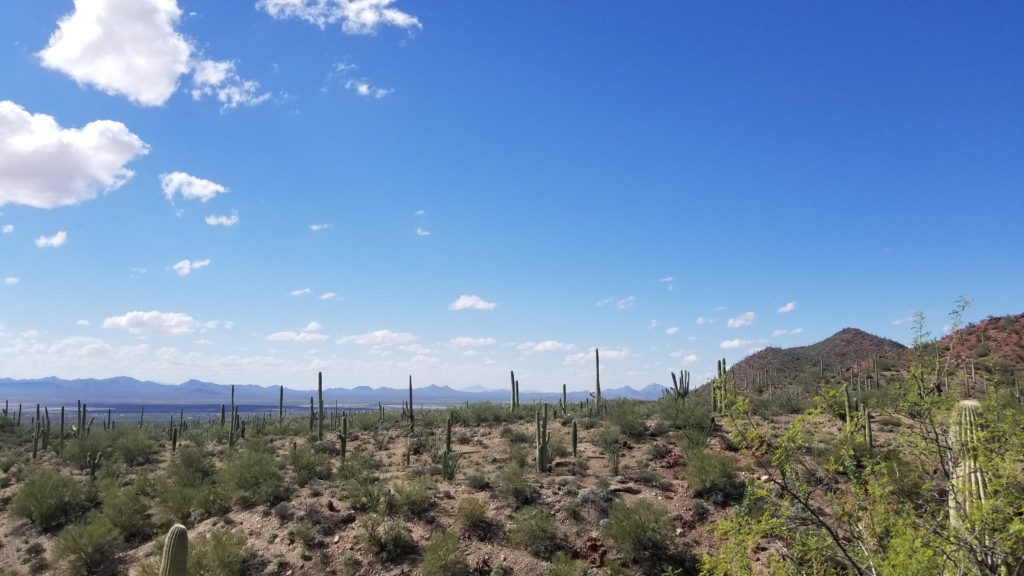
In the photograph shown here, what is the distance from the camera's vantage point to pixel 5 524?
1873 centimetres

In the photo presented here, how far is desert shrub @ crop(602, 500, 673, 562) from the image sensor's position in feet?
43.8

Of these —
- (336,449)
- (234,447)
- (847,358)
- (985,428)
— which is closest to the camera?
(985,428)

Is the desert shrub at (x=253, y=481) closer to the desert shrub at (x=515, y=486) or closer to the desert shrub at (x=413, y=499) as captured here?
the desert shrub at (x=413, y=499)

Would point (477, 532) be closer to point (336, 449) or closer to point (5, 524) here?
point (336, 449)

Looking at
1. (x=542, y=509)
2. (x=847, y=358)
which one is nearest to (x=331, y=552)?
(x=542, y=509)

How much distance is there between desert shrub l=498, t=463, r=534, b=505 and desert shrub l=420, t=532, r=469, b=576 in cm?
243

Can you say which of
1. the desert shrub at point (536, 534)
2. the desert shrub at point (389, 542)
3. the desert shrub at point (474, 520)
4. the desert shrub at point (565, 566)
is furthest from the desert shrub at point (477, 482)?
the desert shrub at point (565, 566)

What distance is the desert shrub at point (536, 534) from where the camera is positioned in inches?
543

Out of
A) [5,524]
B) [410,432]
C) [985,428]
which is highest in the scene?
[985,428]

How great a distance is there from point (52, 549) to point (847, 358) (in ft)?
213

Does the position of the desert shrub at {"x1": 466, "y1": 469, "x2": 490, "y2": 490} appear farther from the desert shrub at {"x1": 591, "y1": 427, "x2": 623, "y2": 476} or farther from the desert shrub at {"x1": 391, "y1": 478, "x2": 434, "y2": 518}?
the desert shrub at {"x1": 591, "y1": 427, "x2": 623, "y2": 476}

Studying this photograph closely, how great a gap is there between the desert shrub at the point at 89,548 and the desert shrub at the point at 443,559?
8.18 meters

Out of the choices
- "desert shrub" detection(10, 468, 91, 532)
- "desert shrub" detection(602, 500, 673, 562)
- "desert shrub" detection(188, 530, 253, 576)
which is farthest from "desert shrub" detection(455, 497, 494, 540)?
"desert shrub" detection(10, 468, 91, 532)

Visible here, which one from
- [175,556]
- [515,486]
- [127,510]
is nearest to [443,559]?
[515,486]
